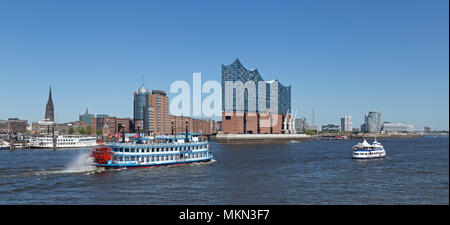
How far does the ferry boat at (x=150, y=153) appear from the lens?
170ft

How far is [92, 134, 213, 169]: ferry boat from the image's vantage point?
51938 mm

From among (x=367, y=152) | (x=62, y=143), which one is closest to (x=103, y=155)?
(x=367, y=152)

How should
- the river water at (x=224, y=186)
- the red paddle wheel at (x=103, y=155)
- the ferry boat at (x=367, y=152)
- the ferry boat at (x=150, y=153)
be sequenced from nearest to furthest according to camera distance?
the river water at (x=224, y=186) < the red paddle wheel at (x=103, y=155) < the ferry boat at (x=150, y=153) < the ferry boat at (x=367, y=152)

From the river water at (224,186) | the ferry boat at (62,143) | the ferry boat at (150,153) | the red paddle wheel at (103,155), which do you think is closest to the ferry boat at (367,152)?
the river water at (224,186)

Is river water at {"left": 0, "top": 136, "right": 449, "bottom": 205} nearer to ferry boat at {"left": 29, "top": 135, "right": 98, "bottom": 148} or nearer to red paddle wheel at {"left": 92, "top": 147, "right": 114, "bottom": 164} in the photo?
red paddle wheel at {"left": 92, "top": 147, "right": 114, "bottom": 164}

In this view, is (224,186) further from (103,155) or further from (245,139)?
(245,139)

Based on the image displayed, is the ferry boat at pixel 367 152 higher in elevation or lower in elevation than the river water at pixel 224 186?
higher

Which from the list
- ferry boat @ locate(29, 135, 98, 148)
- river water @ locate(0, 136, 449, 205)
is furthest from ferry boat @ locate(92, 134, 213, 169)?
ferry boat @ locate(29, 135, 98, 148)

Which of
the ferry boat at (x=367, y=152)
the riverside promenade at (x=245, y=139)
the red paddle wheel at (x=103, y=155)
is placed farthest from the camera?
the riverside promenade at (x=245, y=139)

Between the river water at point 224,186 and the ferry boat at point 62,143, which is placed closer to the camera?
the river water at point 224,186

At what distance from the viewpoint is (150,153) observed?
2195 inches

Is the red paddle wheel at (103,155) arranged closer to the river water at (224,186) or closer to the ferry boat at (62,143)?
the river water at (224,186)
